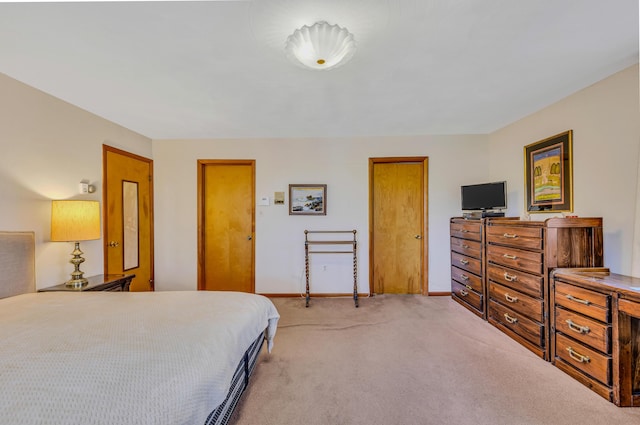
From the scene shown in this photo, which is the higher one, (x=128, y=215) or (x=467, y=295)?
(x=128, y=215)

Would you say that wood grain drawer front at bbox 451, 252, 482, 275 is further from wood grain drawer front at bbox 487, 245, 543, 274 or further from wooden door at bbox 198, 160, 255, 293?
wooden door at bbox 198, 160, 255, 293

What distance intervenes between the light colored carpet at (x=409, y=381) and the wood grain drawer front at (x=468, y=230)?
969 millimetres

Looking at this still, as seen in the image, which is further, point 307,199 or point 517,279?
point 307,199

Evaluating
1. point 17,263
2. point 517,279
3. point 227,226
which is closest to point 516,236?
point 517,279

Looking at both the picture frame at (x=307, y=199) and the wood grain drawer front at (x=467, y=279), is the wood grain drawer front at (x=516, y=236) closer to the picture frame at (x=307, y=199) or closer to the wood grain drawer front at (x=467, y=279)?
the wood grain drawer front at (x=467, y=279)

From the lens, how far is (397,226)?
12.2 feet

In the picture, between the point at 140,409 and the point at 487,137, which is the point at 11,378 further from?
the point at 487,137

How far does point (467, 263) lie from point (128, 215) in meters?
4.36

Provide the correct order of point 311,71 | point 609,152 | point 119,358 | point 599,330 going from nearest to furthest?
1. point 119,358
2. point 599,330
3. point 311,71
4. point 609,152

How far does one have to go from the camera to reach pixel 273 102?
98.3 inches

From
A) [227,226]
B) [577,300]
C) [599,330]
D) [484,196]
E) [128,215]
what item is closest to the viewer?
[599,330]

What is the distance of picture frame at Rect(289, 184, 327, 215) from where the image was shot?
3635 millimetres

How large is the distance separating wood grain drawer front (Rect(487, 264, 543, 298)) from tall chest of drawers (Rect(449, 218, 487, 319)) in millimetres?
195

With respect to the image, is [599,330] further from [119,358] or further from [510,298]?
[119,358]
